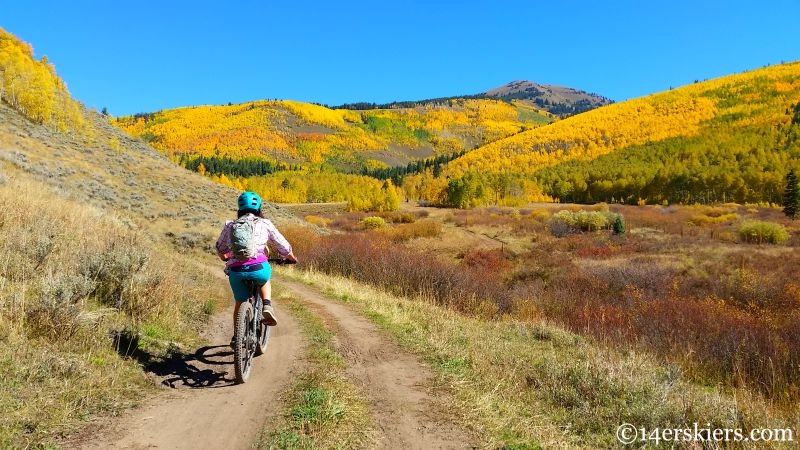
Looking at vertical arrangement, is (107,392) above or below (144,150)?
below

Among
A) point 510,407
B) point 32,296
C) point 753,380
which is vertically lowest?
point 753,380

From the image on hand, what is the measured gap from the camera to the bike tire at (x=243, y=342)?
591 centimetres

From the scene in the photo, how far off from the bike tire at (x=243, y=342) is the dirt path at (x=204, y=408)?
0.54 ft

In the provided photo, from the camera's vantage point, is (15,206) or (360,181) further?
(360,181)

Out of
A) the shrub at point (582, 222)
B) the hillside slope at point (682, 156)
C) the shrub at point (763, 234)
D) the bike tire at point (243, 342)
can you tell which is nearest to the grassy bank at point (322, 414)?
the bike tire at point (243, 342)

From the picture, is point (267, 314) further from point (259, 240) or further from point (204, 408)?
point (204, 408)

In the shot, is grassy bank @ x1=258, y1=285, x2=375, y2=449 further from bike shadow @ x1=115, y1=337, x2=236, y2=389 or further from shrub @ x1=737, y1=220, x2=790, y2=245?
shrub @ x1=737, y1=220, x2=790, y2=245

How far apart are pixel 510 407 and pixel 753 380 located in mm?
6737


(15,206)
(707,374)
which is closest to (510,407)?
(707,374)

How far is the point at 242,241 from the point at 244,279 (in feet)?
1.88

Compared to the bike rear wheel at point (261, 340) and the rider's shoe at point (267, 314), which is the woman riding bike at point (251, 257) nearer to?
the rider's shoe at point (267, 314)

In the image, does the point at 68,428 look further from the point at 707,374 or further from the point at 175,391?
the point at 707,374

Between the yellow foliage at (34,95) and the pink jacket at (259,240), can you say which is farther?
the yellow foliage at (34,95)

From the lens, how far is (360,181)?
613 ft
